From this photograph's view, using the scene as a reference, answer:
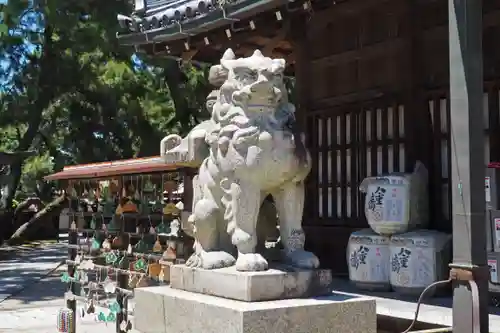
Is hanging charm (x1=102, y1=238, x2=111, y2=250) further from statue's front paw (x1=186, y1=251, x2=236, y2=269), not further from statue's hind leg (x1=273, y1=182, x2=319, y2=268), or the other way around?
statue's hind leg (x1=273, y1=182, x2=319, y2=268)

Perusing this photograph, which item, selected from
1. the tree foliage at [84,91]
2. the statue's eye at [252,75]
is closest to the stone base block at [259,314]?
the statue's eye at [252,75]

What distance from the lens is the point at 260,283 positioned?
450 centimetres

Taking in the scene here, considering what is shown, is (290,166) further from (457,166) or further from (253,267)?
(457,166)

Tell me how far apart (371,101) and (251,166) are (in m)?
4.19

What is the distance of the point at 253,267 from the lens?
459cm

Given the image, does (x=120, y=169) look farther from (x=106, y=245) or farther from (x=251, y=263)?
(x=251, y=263)

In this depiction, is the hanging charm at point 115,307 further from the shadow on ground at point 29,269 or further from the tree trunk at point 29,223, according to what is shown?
the tree trunk at point 29,223

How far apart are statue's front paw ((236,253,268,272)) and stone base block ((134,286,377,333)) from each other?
249mm

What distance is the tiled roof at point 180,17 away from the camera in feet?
25.9

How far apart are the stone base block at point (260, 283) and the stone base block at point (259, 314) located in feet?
0.20

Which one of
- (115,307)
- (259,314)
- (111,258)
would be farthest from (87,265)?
(259,314)

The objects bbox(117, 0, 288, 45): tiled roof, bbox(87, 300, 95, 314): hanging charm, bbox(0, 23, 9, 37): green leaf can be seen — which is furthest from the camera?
bbox(0, 23, 9, 37): green leaf

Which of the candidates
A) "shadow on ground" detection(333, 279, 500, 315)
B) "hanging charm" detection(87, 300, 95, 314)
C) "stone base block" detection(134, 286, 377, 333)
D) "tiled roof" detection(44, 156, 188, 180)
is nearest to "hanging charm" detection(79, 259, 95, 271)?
"hanging charm" detection(87, 300, 95, 314)

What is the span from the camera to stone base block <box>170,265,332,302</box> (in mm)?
4492
